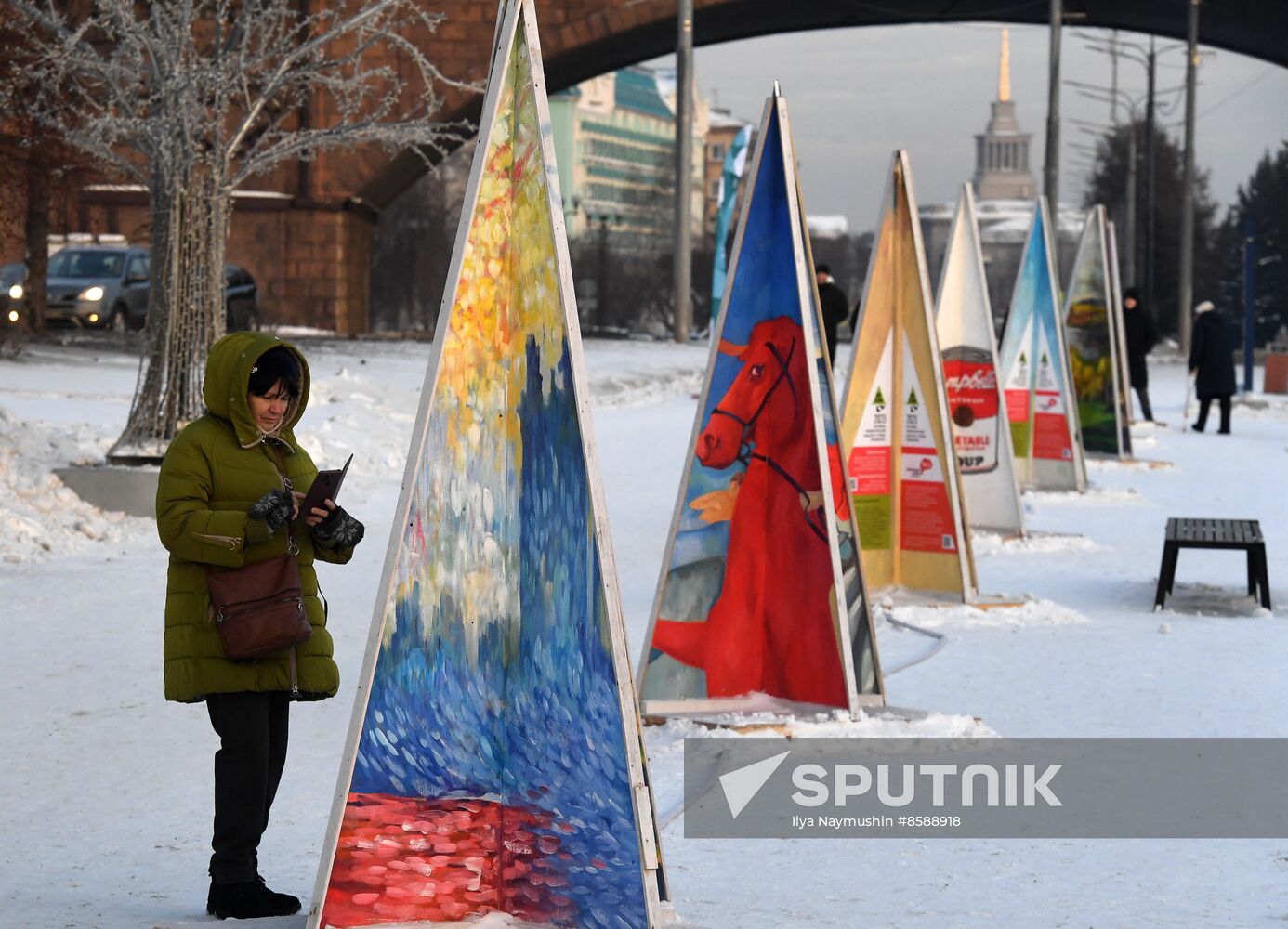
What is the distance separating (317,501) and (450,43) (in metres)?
33.7

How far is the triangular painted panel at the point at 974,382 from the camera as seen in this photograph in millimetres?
11602

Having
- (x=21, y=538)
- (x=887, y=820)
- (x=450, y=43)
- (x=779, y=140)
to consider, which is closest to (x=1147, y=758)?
(x=887, y=820)

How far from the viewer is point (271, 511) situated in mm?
4355

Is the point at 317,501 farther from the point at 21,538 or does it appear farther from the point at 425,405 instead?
the point at 21,538

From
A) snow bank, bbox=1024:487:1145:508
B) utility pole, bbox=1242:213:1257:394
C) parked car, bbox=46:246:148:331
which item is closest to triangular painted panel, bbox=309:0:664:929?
snow bank, bbox=1024:487:1145:508

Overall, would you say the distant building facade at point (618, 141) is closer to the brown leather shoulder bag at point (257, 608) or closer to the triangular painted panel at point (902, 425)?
the triangular painted panel at point (902, 425)

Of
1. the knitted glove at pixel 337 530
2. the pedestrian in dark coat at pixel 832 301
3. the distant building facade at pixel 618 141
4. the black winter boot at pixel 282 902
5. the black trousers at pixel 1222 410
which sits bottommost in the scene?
the black winter boot at pixel 282 902

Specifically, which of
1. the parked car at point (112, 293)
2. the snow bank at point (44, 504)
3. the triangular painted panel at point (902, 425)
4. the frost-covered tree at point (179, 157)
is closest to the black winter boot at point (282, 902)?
the triangular painted panel at point (902, 425)

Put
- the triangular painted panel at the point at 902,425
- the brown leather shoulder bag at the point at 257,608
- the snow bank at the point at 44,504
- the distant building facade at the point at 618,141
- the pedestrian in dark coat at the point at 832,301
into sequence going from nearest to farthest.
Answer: the brown leather shoulder bag at the point at 257,608 → the triangular painted panel at the point at 902,425 → the snow bank at the point at 44,504 → the pedestrian in dark coat at the point at 832,301 → the distant building facade at the point at 618,141

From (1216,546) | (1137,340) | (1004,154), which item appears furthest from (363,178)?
(1004,154)

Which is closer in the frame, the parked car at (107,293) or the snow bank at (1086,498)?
the snow bank at (1086,498)

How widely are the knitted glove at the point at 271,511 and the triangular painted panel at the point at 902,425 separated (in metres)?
5.38

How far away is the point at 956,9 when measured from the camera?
41.5m

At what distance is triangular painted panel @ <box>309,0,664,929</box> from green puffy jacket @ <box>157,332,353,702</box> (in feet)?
0.83
